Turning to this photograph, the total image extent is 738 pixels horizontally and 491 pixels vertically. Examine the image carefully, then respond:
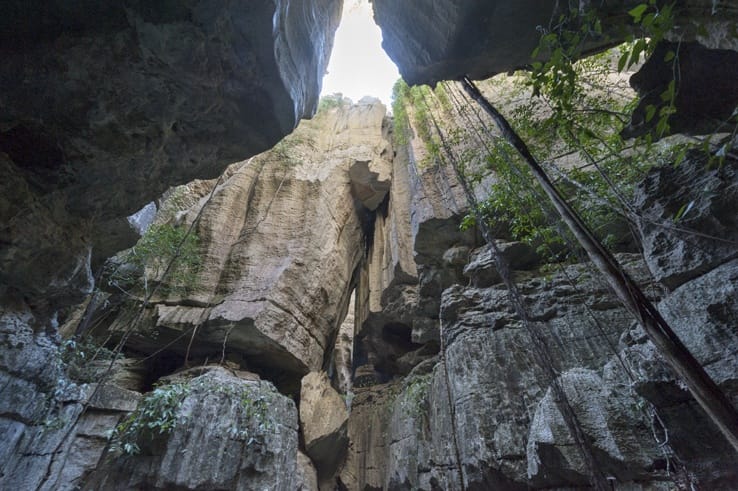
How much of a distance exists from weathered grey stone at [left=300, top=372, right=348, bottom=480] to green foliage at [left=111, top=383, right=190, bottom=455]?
12.3 ft

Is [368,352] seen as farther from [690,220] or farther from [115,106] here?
[690,220]

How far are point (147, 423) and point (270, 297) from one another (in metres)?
3.86

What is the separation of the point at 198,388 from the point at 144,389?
2.79 meters

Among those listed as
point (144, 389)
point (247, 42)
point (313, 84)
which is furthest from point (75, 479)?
point (313, 84)

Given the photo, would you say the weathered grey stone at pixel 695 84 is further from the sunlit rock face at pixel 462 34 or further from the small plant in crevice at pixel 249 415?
the small plant in crevice at pixel 249 415

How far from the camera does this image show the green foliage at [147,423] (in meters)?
6.40

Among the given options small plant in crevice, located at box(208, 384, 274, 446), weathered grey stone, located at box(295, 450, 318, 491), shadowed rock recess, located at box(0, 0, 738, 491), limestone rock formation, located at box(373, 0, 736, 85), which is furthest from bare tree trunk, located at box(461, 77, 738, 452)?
weathered grey stone, located at box(295, 450, 318, 491)

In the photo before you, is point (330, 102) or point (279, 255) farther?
point (330, 102)

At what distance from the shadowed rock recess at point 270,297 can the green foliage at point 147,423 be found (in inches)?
1.6

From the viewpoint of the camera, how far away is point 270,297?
9688 mm

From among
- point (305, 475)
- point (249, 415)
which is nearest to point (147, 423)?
point (249, 415)

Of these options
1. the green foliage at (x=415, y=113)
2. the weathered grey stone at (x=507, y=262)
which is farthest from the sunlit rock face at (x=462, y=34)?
the green foliage at (x=415, y=113)

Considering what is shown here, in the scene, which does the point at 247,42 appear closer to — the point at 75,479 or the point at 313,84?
the point at 313,84

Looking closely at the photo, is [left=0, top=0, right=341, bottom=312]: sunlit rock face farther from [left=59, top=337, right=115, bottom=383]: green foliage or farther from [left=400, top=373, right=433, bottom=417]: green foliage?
[left=400, top=373, right=433, bottom=417]: green foliage
